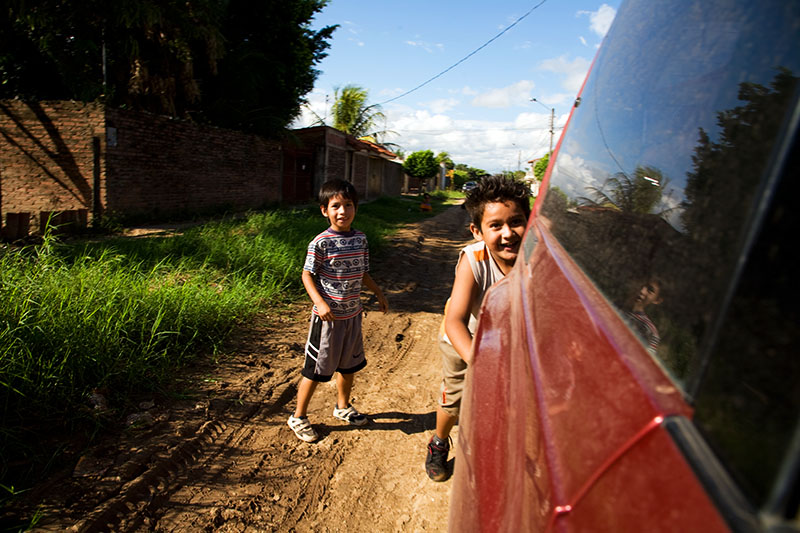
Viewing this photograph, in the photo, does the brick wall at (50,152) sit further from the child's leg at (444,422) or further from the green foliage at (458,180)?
the green foliage at (458,180)

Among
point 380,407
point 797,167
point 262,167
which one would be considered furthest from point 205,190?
point 797,167

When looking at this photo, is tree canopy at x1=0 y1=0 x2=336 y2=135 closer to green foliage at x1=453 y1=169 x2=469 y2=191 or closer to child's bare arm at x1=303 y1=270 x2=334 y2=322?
child's bare arm at x1=303 y1=270 x2=334 y2=322

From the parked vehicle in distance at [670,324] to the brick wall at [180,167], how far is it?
34.9ft

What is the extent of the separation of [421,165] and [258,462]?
40116 mm

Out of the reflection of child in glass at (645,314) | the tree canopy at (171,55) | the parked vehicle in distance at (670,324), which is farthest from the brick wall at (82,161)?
the reflection of child in glass at (645,314)

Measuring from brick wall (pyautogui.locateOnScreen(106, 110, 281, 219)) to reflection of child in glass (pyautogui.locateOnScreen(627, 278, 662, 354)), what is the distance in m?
10.9

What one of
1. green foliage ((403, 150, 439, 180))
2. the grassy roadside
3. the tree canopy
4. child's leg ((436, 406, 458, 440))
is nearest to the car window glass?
child's leg ((436, 406, 458, 440))

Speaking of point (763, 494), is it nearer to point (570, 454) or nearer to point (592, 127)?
point (570, 454)

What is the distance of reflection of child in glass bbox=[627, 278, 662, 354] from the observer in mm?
686

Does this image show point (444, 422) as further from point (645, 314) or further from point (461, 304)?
point (645, 314)

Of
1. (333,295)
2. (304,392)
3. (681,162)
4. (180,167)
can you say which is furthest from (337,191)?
(180,167)

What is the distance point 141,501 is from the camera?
2.25 m

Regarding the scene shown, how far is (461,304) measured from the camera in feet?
6.72

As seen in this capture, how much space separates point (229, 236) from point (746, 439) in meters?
7.05
